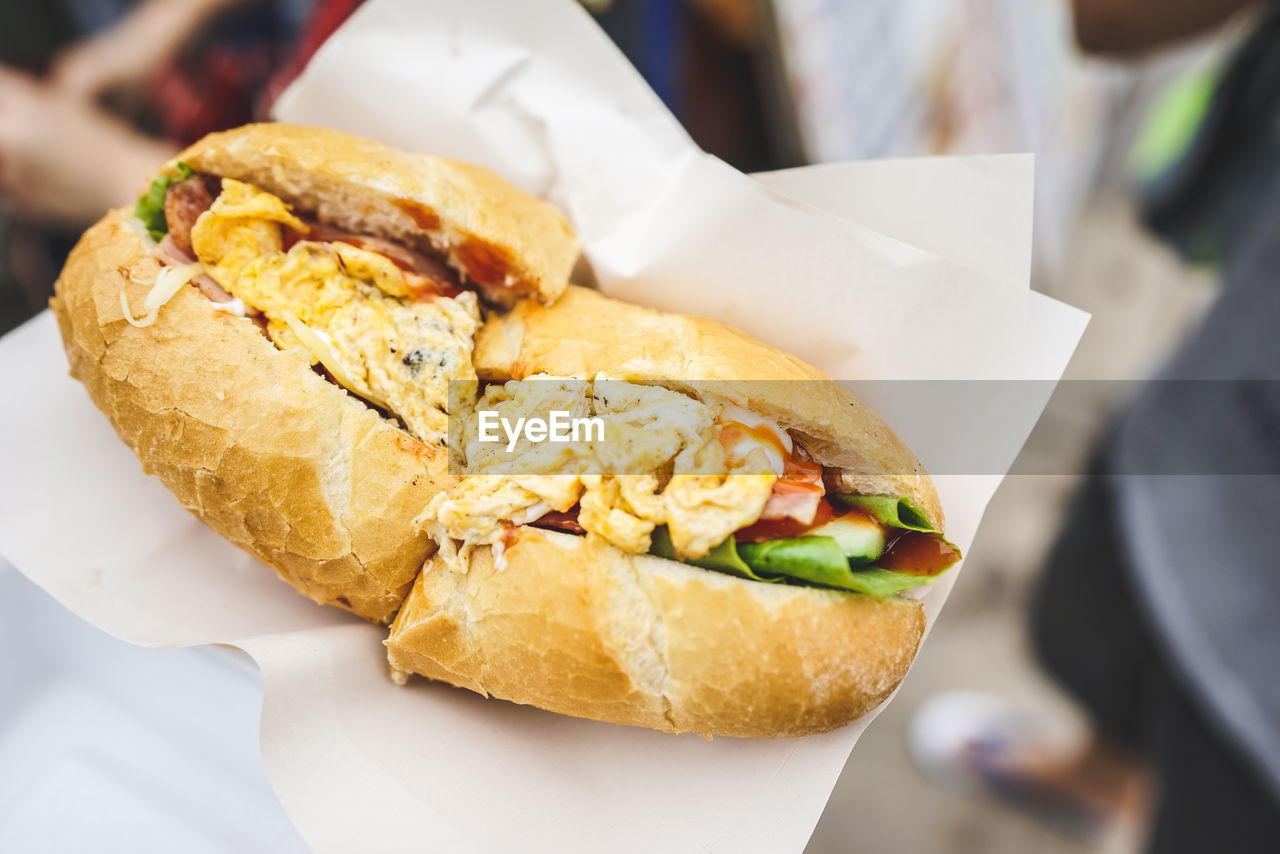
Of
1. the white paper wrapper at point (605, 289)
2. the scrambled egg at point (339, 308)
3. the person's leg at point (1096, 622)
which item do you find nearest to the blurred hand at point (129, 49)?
the white paper wrapper at point (605, 289)

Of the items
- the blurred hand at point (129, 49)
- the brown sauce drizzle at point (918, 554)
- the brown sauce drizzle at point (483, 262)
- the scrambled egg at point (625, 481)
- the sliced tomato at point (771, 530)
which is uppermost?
the blurred hand at point (129, 49)

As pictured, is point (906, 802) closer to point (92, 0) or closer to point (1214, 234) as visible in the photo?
point (1214, 234)

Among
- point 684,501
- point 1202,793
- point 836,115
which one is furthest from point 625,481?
point 1202,793

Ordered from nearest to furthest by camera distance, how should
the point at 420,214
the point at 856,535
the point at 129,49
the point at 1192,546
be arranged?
the point at 856,535 < the point at 420,214 < the point at 1192,546 < the point at 129,49

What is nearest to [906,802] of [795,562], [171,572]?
[795,562]

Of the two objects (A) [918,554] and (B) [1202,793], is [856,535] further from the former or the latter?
(B) [1202,793]

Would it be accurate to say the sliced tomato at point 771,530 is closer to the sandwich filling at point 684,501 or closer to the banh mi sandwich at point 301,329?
the sandwich filling at point 684,501
